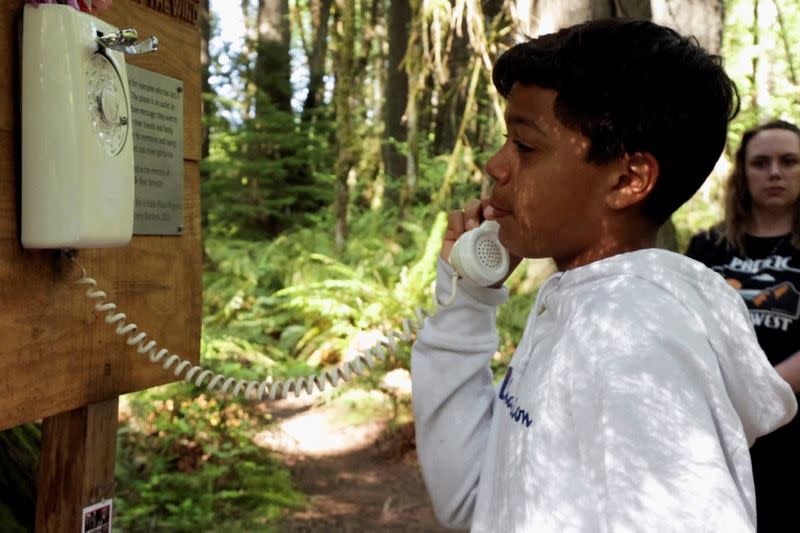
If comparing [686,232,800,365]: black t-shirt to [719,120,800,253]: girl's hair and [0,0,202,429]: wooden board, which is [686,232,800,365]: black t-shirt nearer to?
[719,120,800,253]: girl's hair

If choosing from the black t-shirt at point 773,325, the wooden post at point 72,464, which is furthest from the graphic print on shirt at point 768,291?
the wooden post at point 72,464

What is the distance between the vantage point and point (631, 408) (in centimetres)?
114

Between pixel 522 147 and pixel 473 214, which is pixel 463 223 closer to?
pixel 473 214

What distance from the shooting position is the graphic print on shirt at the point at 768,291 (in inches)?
128

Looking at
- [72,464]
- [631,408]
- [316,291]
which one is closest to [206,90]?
[316,291]

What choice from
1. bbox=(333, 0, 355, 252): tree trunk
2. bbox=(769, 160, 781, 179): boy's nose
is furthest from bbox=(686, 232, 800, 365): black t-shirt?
bbox=(333, 0, 355, 252): tree trunk

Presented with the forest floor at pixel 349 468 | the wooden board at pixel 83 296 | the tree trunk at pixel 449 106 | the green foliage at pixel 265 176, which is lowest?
the forest floor at pixel 349 468

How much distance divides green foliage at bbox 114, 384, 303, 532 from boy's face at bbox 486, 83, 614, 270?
12.4ft

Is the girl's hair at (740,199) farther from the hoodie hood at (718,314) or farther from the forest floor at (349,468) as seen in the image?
the forest floor at (349,468)

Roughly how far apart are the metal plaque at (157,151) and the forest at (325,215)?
3.43 feet

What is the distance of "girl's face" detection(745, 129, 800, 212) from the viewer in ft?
11.3

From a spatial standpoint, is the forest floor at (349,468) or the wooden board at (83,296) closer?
the wooden board at (83,296)

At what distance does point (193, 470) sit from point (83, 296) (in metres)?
3.97

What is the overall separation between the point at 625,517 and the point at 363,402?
6447mm
